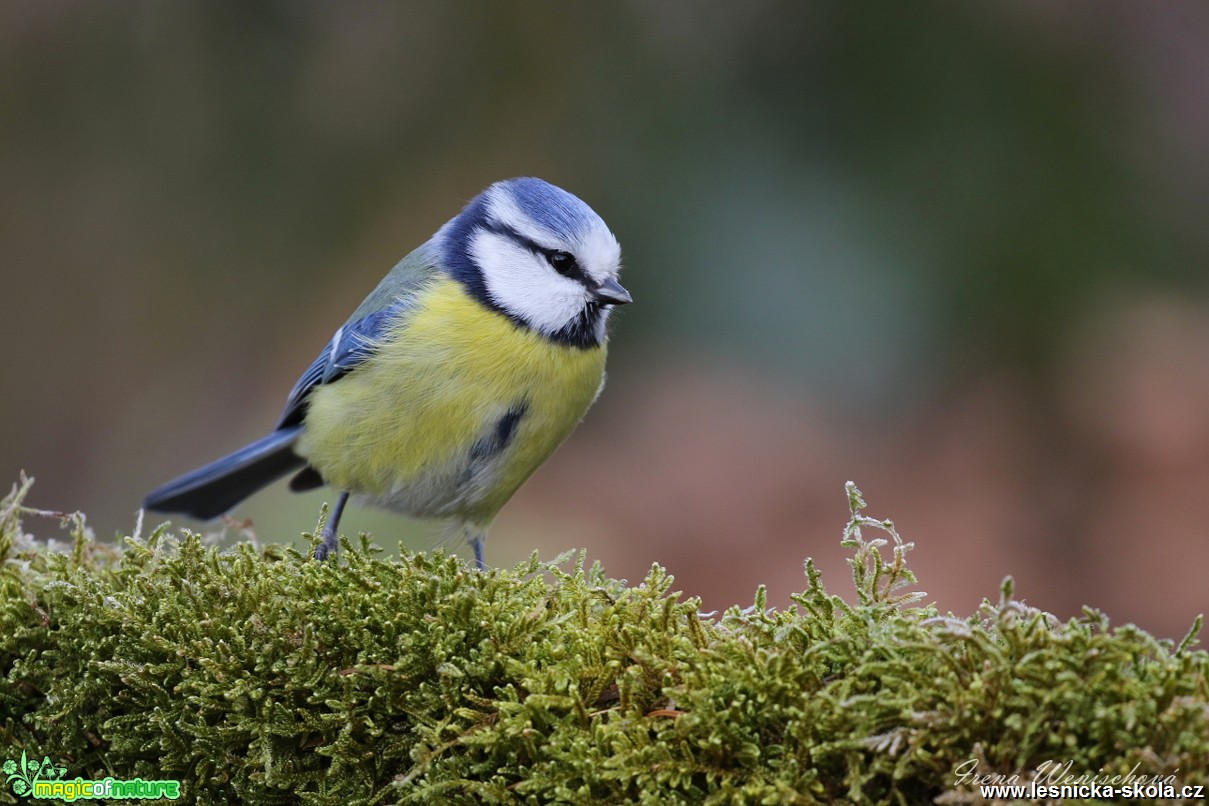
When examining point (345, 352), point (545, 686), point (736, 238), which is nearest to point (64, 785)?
point (545, 686)

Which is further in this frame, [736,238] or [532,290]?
[736,238]

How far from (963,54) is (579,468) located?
6.70ft

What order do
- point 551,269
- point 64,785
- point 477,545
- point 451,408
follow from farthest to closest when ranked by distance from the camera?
point 477,545 → point 551,269 → point 451,408 → point 64,785

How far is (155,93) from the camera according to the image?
3859 mm

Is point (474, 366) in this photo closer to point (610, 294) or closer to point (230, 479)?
point (610, 294)

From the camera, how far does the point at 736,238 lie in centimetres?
326

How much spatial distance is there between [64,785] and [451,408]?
0.92 meters

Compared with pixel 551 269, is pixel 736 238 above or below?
above

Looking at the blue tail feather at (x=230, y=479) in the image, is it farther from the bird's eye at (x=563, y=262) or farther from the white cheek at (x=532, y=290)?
the bird's eye at (x=563, y=262)

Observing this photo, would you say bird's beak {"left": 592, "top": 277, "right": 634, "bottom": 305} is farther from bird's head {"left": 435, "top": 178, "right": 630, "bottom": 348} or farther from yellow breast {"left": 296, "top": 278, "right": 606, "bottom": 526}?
yellow breast {"left": 296, "top": 278, "right": 606, "bottom": 526}

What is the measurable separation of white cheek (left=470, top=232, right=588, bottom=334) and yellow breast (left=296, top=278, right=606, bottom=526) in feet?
0.13

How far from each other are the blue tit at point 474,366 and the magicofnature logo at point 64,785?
2.19 feet

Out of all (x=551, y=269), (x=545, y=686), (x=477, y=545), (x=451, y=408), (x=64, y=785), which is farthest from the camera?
(x=477, y=545)

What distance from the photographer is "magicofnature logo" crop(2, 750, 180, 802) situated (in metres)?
1.20
